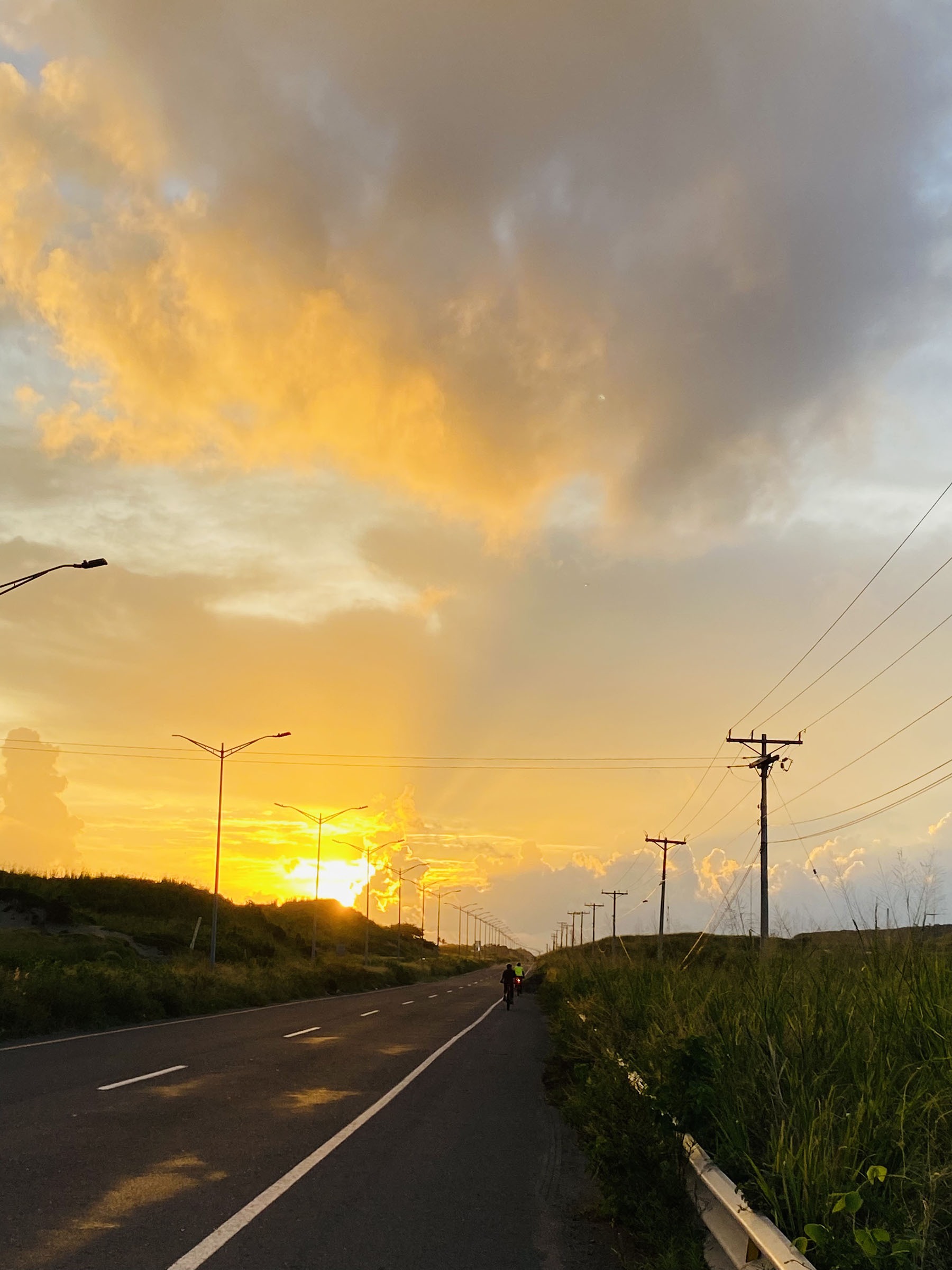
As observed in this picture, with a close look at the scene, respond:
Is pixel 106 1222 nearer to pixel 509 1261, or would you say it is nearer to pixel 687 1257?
pixel 509 1261

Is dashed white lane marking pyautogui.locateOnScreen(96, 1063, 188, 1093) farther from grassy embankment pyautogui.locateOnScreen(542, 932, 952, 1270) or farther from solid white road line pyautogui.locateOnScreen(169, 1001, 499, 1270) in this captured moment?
grassy embankment pyautogui.locateOnScreen(542, 932, 952, 1270)

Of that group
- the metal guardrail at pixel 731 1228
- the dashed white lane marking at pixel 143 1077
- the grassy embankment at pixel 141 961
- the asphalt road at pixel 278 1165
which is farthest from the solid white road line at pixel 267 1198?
the grassy embankment at pixel 141 961

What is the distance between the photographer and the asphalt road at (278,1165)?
6.59 meters

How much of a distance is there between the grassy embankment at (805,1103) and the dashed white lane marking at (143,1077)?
593 centimetres

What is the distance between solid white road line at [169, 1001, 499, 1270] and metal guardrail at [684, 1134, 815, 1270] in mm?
3072

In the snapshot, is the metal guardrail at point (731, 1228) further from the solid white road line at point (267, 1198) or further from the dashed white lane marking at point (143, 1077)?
the dashed white lane marking at point (143, 1077)

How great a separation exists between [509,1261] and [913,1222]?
3095mm

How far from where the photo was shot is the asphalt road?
6590mm

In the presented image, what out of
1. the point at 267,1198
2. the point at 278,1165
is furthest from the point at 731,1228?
the point at 278,1165

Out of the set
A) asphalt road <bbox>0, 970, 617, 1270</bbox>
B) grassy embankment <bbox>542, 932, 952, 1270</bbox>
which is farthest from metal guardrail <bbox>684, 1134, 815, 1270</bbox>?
asphalt road <bbox>0, 970, 617, 1270</bbox>

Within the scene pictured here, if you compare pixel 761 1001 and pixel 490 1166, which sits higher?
pixel 761 1001

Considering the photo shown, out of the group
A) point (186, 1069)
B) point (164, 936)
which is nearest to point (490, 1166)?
point (186, 1069)

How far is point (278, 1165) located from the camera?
8.97 meters

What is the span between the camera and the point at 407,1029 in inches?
1035
